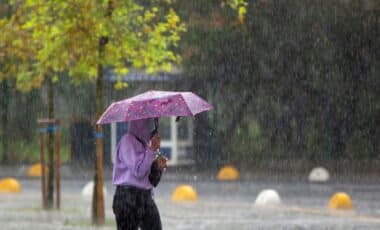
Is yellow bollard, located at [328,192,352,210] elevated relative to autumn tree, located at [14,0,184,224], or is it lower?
lower

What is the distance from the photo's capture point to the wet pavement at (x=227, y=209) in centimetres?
1717

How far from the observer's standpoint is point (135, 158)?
999 cm

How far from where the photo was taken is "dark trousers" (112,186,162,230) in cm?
994

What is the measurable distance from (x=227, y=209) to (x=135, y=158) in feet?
34.1

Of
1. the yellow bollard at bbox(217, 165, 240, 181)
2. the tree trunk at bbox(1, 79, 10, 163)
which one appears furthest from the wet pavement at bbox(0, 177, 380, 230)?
the tree trunk at bbox(1, 79, 10, 163)

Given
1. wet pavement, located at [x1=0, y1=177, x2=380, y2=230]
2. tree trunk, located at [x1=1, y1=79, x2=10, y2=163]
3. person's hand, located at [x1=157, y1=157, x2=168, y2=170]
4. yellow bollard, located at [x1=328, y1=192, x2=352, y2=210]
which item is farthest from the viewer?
tree trunk, located at [x1=1, y1=79, x2=10, y2=163]

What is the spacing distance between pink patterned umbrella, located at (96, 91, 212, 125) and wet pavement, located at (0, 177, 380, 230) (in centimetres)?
615

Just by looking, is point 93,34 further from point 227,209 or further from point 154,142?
point 154,142

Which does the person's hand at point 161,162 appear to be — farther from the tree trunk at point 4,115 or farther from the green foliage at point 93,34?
the tree trunk at point 4,115

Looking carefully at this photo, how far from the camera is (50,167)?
19.6 m

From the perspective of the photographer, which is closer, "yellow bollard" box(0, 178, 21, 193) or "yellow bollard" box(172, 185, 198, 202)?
"yellow bollard" box(172, 185, 198, 202)

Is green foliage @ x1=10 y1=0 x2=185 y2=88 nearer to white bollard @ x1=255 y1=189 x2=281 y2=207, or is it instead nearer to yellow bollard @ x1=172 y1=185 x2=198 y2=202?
white bollard @ x1=255 y1=189 x2=281 y2=207

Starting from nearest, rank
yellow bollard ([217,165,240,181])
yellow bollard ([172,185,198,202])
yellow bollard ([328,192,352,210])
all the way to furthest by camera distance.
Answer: yellow bollard ([328,192,352,210]) < yellow bollard ([172,185,198,202]) < yellow bollard ([217,165,240,181])

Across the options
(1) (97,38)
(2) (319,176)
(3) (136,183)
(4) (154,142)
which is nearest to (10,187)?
(2) (319,176)
